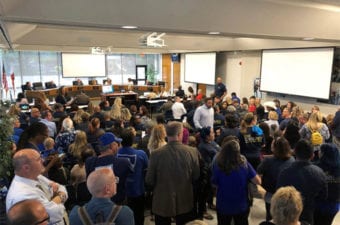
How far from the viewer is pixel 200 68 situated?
1412cm

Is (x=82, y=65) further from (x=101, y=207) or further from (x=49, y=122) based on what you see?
(x=101, y=207)

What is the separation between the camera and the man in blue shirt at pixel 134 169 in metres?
3.21

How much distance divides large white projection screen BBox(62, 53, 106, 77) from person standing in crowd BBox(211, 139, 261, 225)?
14.8 metres

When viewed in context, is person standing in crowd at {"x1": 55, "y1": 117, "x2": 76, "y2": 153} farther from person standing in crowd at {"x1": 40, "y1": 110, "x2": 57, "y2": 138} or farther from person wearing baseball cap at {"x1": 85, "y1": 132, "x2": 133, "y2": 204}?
person wearing baseball cap at {"x1": 85, "y1": 132, "x2": 133, "y2": 204}

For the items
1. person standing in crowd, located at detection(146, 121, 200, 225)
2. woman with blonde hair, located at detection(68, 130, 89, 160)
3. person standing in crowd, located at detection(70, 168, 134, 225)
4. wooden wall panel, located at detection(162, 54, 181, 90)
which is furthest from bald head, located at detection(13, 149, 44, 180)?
wooden wall panel, located at detection(162, 54, 181, 90)

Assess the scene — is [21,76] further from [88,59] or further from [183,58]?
[183,58]

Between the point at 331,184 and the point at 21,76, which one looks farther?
the point at 21,76

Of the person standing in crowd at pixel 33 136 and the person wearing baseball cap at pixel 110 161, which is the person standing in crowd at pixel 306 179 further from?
the person standing in crowd at pixel 33 136

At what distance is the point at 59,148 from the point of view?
177 inches

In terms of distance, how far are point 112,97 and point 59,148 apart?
8.03 m

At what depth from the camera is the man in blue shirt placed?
10.5ft

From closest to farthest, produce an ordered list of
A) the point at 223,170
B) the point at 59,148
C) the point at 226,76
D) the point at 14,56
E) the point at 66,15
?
1. the point at 223,170
2. the point at 66,15
3. the point at 59,148
4. the point at 226,76
5. the point at 14,56

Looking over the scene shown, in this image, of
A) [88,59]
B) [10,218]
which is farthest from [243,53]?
[10,218]

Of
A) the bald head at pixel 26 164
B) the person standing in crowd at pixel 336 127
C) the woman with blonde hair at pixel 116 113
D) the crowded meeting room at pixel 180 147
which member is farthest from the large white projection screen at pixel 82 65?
the bald head at pixel 26 164
